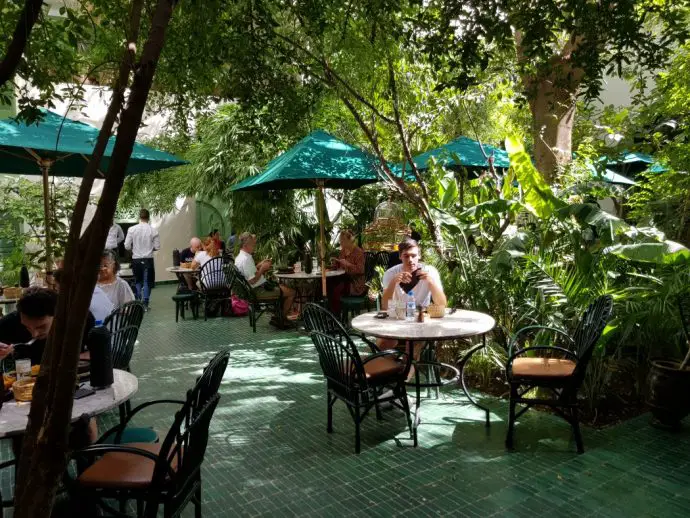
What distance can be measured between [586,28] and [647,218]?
2.85m

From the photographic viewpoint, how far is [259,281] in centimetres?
A: 841

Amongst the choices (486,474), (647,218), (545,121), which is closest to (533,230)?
(647,218)

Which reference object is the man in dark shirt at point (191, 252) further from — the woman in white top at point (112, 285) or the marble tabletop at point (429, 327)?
the marble tabletop at point (429, 327)

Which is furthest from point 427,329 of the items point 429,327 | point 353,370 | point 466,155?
point 466,155

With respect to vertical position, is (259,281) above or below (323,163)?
below

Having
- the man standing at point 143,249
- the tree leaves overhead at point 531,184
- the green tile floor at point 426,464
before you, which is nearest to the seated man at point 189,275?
the man standing at point 143,249

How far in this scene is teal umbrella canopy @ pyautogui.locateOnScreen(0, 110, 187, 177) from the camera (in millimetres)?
4672

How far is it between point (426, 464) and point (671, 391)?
202 centimetres

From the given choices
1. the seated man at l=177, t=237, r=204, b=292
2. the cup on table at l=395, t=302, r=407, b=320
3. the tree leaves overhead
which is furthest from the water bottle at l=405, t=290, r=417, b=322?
the seated man at l=177, t=237, r=204, b=292

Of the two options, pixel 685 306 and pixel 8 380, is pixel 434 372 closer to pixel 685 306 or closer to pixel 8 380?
pixel 685 306

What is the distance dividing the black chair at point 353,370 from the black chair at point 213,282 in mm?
4979

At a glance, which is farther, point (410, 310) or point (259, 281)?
point (259, 281)

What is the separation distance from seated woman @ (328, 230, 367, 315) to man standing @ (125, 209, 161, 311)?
426cm

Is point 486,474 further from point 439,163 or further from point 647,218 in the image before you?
point 439,163
